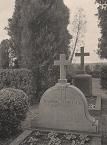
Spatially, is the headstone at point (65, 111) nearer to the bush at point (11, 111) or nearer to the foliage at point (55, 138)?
the foliage at point (55, 138)

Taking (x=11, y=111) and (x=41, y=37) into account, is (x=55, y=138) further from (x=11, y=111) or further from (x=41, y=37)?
(x=41, y=37)

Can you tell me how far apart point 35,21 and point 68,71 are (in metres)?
3.55

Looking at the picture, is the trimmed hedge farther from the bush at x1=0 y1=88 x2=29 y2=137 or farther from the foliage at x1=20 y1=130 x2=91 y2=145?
the foliage at x1=20 y1=130 x2=91 y2=145

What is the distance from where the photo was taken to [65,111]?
25.6 feet

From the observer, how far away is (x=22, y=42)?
1458 centimetres

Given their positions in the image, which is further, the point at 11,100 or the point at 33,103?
the point at 33,103

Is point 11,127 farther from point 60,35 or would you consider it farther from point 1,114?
point 60,35

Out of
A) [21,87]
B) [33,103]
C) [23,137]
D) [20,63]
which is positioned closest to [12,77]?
[21,87]

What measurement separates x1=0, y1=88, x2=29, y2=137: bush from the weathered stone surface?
21.1 inches

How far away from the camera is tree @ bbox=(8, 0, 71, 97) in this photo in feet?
46.1

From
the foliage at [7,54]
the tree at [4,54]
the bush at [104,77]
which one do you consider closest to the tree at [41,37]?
the foliage at [7,54]

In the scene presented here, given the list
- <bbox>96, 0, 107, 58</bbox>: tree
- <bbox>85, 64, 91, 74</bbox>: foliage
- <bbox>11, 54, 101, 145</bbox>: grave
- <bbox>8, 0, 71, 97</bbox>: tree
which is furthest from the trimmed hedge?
<bbox>85, 64, 91, 74</bbox>: foliage

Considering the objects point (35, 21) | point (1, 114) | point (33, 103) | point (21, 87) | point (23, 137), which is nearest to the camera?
point (23, 137)

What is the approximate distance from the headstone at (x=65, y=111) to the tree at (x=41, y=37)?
5.81 metres
